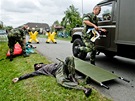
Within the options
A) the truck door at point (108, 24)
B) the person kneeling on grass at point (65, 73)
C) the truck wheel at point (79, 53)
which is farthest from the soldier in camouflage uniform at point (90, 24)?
the person kneeling on grass at point (65, 73)

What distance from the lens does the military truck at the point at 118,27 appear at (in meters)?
4.46

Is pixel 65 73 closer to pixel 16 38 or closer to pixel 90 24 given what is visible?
pixel 90 24

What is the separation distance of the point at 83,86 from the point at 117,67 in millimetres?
2444

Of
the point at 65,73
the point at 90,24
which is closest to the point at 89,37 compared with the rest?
the point at 90,24

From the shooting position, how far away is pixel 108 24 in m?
5.62

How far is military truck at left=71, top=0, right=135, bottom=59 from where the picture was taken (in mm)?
4457

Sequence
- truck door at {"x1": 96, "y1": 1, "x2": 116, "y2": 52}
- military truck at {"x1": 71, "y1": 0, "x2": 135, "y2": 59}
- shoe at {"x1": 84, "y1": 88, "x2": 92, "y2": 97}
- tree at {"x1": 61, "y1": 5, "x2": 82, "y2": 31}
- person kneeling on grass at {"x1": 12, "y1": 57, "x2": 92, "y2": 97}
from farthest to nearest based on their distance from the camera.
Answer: tree at {"x1": 61, "y1": 5, "x2": 82, "y2": 31}, truck door at {"x1": 96, "y1": 1, "x2": 116, "y2": 52}, military truck at {"x1": 71, "y1": 0, "x2": 135, "y2": 59}, person kneeling on grass at {"x1": 12, "y1": 57, "x2": 92, "y2": 97}, shoe at {"x1": 84, "y1": 88, "x2": 92, "y2": 97}

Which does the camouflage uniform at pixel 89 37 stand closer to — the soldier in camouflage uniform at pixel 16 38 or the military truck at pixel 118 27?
the military truck at pixel 118 27

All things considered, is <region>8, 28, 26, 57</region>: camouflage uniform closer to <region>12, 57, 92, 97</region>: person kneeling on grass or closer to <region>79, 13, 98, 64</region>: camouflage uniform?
<region>12, 57, 92, 97</region>: person kneeling on grass

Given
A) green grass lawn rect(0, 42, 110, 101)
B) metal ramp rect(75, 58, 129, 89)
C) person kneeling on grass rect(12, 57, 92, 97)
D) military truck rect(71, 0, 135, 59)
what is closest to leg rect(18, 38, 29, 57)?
military truck rect(71, 0, 135, 59)

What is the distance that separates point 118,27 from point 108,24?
0.83 meters

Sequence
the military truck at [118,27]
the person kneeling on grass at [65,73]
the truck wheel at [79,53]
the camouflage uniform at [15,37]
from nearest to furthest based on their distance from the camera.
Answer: the person kneeling on grass at [65,73], the military truck at [118,27], the truck wheel at [79,53], the camouflage uniform at [15,37]

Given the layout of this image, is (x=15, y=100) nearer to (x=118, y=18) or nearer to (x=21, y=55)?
(x=118, y=18)

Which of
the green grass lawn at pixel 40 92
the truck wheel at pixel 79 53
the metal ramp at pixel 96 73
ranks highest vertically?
the truck wheel at pixel 79 53
